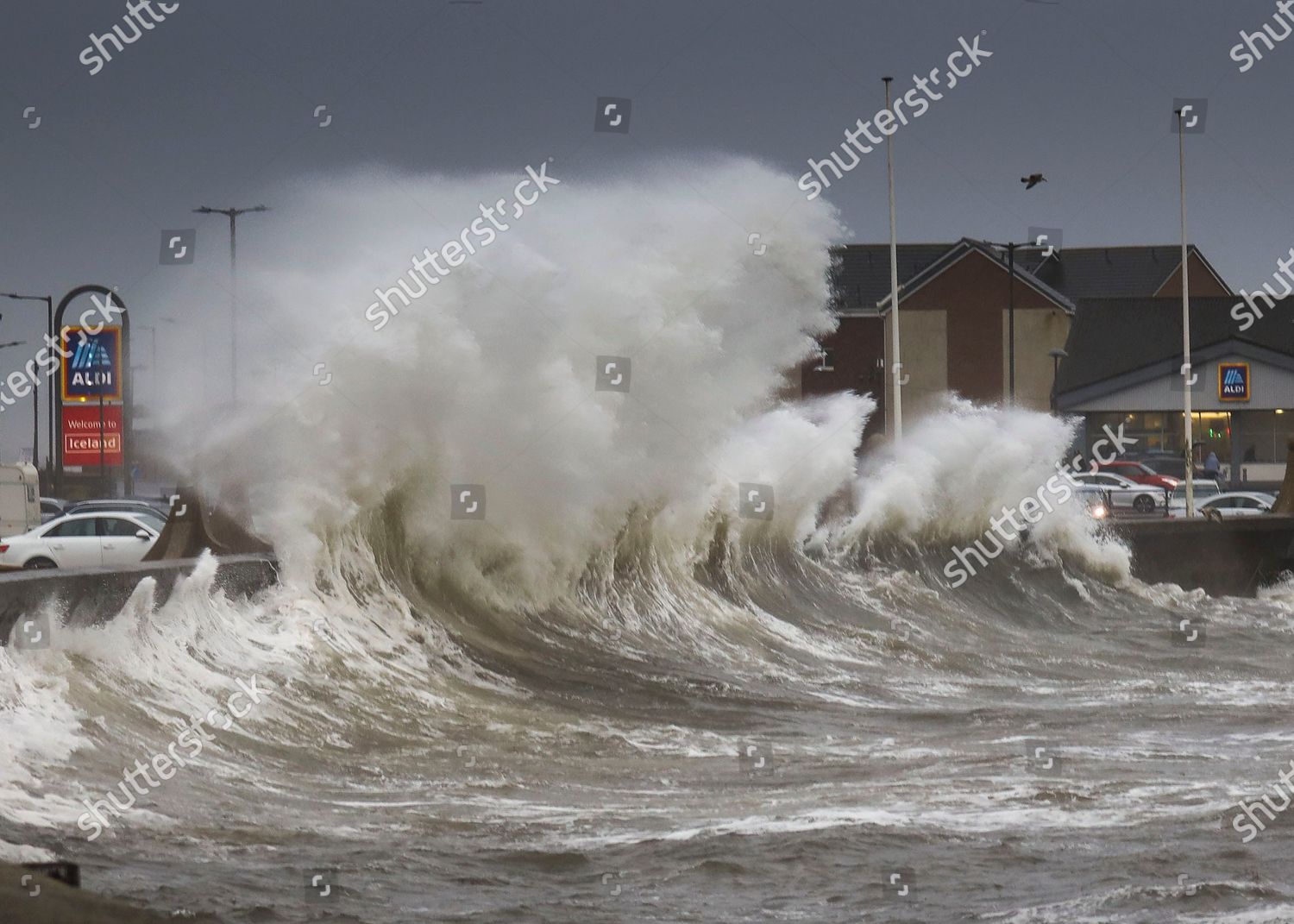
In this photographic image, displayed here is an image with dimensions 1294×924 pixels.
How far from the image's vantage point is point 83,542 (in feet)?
82.3

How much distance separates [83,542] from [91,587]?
1529 centimetres

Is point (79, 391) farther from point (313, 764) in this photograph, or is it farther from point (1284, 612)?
point (313, 764)

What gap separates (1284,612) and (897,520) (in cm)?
605

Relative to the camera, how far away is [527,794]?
936 cm

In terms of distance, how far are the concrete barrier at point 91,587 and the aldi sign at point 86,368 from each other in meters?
41.4

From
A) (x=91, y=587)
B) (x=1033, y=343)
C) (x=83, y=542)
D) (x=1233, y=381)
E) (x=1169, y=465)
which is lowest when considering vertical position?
(x=83, y=542)

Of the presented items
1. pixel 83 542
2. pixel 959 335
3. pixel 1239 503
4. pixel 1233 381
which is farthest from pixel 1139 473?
pixel 83 542

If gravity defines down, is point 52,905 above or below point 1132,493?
below

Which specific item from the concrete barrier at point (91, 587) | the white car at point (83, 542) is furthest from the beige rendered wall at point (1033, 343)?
the concrete barrier at point (91, 587)

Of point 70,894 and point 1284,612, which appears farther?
point 1284,612

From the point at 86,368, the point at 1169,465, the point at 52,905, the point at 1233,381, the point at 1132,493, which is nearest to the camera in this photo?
the point at 52,905

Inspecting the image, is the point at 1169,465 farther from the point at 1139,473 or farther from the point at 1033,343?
the point at 1033,343

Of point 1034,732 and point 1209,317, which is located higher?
point 1209,317

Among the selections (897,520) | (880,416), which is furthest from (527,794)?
(880,416)
